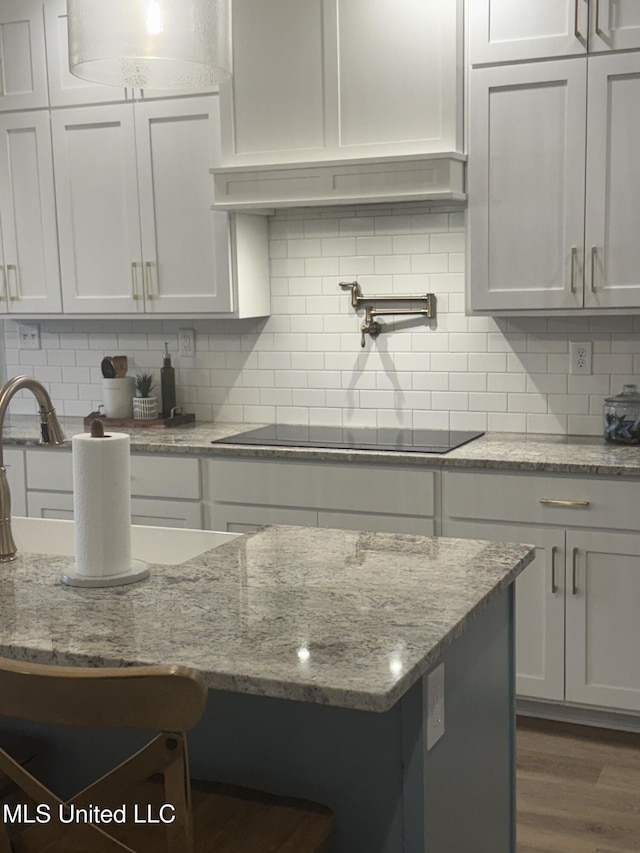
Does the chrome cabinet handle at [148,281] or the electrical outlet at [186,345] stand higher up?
the chrome cabinet handle at [148,281]

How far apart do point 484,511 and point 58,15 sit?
2.71 m

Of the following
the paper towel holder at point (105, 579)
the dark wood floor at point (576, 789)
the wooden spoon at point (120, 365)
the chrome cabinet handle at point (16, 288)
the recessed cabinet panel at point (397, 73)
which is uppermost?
the recessed cabinet panel at point (397, 73)

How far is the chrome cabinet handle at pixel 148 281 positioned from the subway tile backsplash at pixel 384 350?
1.13ft

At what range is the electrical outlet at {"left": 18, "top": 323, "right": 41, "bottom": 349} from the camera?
16.1ft

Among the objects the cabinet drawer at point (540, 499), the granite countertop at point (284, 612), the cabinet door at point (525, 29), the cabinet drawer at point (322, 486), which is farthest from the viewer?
the cabinet drawer at point (322, 486)

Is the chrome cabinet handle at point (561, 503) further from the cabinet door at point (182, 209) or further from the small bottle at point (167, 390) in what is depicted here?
the small bottle at point (167, 390)

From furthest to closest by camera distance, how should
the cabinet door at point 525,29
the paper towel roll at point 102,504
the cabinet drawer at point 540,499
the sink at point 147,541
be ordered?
the cabinet door at point 525,29 → the cabinet drawer at point 540,499 → the sink at point 147,541 → the paper towel roll at point 102,504

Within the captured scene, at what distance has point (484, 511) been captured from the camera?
3488 millimetres

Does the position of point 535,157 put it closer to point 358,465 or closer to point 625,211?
point 625,211

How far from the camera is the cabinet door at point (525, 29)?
3432 mm

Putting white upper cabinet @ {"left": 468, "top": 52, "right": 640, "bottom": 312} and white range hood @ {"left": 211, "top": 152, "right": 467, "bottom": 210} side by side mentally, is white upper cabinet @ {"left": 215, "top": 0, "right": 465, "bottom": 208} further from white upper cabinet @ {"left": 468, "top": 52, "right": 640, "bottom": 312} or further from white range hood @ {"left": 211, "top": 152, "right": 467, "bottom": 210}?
white upper cabinet @ {"left": 468, "top": 52, "right": 640, "bottom": 312}

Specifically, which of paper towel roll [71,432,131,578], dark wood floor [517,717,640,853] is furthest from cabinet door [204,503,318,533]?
paper towel roll [71,432,131,578]

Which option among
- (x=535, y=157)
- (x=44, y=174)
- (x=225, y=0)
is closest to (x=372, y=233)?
(x=535, y=157)

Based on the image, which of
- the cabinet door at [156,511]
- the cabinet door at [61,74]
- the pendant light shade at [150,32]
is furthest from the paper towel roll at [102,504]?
the cabinet door at [61,74]
